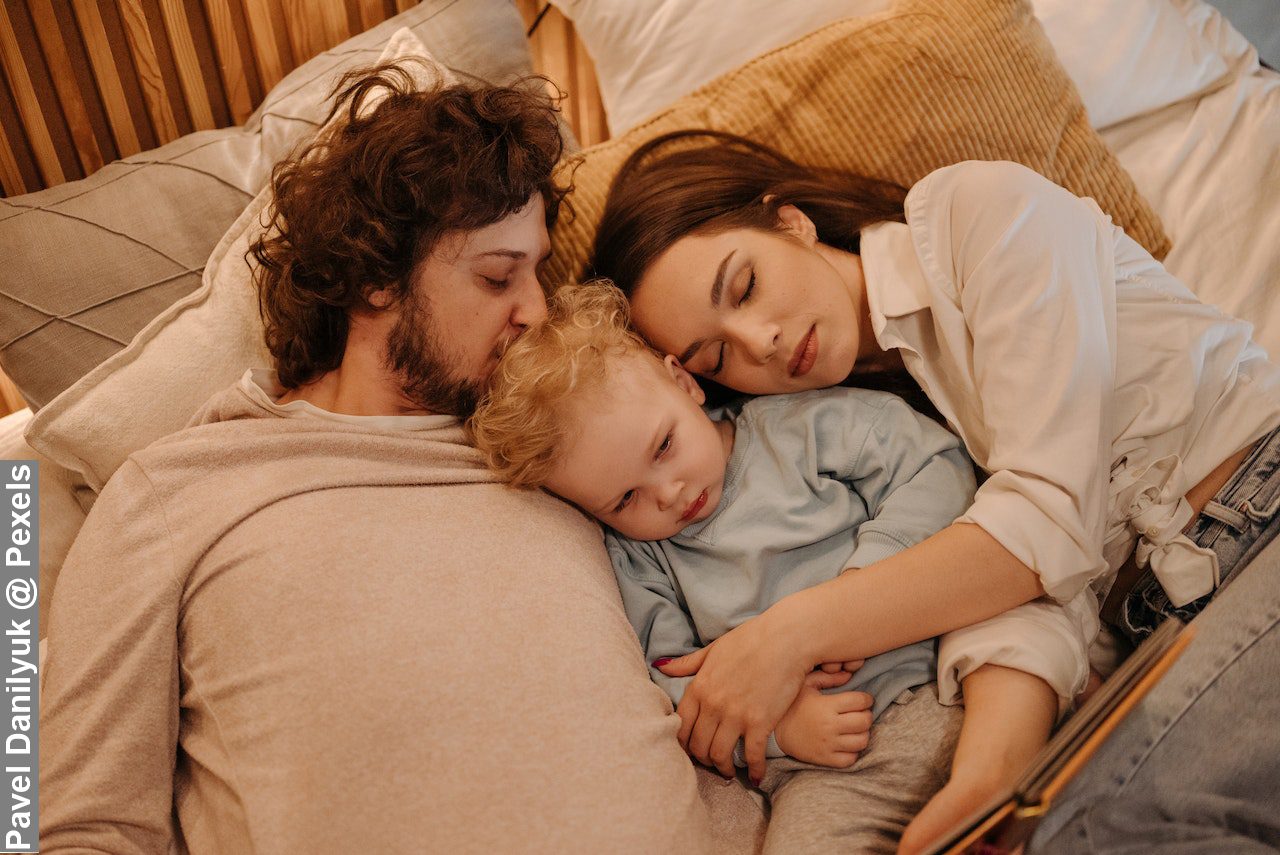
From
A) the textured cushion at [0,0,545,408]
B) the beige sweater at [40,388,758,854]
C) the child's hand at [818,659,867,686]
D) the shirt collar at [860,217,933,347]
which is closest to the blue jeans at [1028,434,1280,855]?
the child's hand at [818,659,867,686]

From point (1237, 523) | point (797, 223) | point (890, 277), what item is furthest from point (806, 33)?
point (1237, 523)

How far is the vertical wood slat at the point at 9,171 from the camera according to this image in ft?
5.42

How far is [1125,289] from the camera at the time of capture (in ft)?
4.43

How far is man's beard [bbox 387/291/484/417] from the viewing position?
4.43 ft

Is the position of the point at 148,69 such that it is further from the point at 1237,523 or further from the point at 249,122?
the point at 1237,523

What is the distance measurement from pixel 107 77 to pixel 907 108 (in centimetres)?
147

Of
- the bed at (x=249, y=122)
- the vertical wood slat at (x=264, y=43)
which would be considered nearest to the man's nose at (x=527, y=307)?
the bed at (x=249, y=122)

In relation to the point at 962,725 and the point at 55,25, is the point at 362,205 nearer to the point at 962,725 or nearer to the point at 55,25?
the point at 55,25

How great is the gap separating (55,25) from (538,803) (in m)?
1.59

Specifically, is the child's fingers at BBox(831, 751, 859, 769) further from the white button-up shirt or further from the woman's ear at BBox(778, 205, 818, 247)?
the woman's ear at BBox(778, 205, 818, 247)

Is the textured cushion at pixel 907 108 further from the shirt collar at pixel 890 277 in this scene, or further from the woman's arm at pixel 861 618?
the woman's arm at pixel 861 618

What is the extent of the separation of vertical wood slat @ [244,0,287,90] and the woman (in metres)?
0.82

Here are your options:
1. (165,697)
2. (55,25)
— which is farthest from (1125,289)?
(55,25)

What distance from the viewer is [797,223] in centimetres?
147
